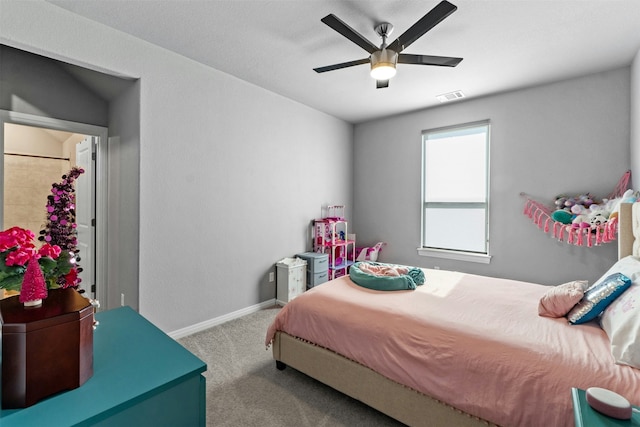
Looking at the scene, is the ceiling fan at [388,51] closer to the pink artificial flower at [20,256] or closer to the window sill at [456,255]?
the pink artificial flower at [20,256]

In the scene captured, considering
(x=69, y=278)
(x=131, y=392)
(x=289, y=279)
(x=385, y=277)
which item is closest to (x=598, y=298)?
(x=385, y=277)

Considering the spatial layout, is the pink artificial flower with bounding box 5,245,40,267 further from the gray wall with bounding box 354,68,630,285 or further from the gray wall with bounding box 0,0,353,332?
the gray wall with bounding box 354,68,630,285

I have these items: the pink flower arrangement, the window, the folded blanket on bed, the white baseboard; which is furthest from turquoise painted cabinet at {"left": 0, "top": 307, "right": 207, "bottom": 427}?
the window

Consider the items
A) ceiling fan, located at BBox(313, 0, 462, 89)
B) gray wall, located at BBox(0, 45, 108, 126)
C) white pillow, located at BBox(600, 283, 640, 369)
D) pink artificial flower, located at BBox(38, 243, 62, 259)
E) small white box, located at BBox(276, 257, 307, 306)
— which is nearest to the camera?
pink artificial flower, located at BBox(38, 243, 62, 259)

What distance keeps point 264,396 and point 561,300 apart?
1.99 meters

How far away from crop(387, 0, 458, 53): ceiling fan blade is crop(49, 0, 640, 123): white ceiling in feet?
0.97

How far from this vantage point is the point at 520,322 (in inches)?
67.6

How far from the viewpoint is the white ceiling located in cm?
208

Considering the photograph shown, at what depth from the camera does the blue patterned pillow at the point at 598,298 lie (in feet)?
5.08

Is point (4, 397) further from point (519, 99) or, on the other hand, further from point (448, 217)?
point (519, 99)

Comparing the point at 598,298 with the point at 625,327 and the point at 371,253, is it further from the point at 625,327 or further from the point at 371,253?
the point at 371,253

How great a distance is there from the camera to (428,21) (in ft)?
5.86

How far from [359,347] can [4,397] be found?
60.7 inches

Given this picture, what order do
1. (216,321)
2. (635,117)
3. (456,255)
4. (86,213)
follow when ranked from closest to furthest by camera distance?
(635,117) < (216,321) < (86,213) < (456,255)
